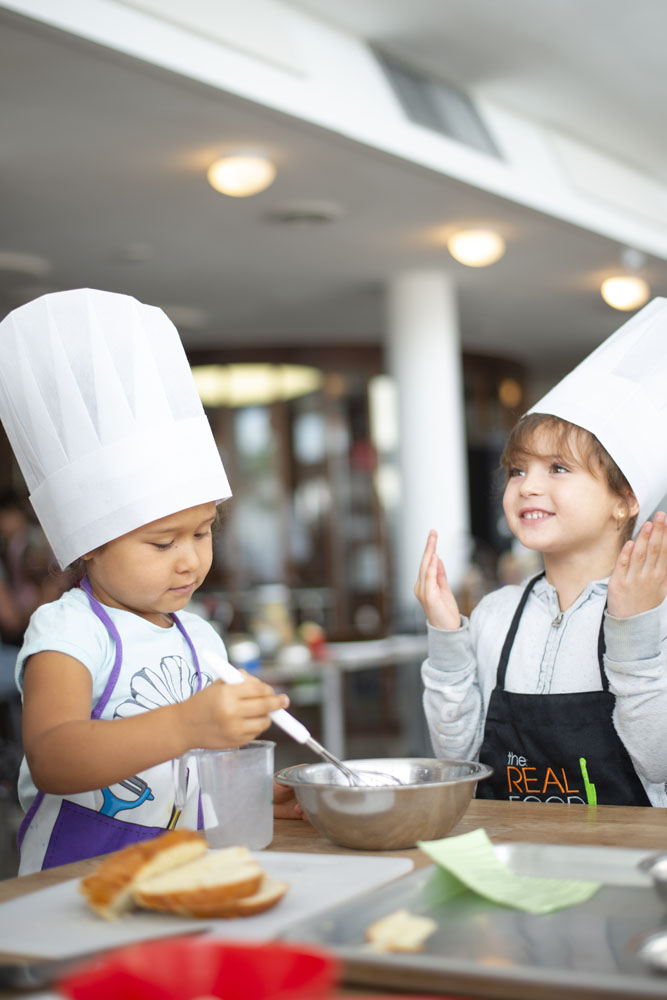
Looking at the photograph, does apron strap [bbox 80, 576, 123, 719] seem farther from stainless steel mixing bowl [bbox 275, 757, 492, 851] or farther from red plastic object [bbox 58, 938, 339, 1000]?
red plastic object [bbox 58, 938, 339, 1000]

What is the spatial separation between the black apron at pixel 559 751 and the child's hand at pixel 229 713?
0.60m

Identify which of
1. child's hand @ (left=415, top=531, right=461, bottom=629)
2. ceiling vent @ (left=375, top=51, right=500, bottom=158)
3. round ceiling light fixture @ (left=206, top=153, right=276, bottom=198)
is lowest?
child's hand @ (left=415, top=531, right=461, bottom=629)

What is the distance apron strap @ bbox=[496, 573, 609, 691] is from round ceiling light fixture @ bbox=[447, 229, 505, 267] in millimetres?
3366

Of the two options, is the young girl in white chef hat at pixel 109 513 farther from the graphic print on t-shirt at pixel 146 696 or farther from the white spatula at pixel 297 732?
the white spatula at pixel 297 732

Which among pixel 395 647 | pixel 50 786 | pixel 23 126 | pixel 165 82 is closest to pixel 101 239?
pixel 23 126

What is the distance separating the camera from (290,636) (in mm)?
4738

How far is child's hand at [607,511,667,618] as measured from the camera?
1235mm

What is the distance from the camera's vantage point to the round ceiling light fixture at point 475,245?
15.7 ft

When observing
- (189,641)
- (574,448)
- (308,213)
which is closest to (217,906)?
(189,641)

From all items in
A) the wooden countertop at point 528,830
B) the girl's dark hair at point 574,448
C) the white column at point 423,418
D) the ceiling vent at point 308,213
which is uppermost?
the ceiling vent at point 308,213

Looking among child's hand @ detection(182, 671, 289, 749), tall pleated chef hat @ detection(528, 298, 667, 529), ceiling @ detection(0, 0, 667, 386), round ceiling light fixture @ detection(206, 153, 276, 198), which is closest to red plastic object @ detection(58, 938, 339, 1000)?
child's hand @ detection(182, 671, 289, 749)

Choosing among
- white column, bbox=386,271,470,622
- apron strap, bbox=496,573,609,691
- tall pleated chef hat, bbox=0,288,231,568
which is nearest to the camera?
tall pleated chef hat, bbox=0,288,231,568

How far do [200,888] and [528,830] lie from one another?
1.31ft

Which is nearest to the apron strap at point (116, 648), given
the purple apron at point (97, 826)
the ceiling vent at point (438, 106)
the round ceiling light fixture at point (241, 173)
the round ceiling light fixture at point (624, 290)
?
the purple apron at point (97, 826)
